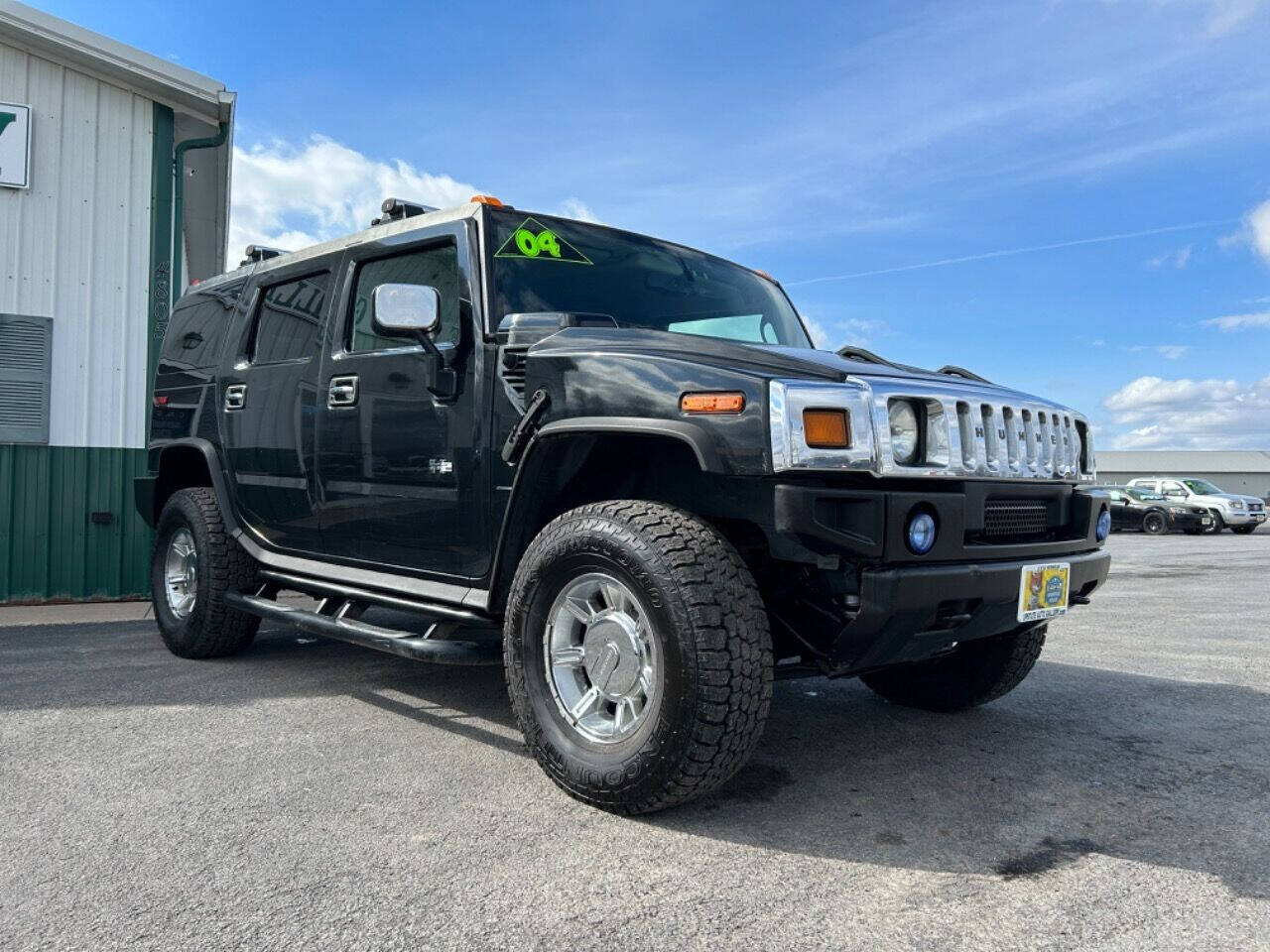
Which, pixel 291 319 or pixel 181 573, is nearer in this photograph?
pixel 291 319

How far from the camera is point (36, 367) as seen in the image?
8.09 m

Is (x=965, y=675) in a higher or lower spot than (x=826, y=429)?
lower

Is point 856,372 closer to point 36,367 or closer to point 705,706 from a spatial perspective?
point 705,706

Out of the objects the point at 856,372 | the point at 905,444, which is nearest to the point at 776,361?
the point at 856,372

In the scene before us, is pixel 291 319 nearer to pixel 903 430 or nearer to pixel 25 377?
pixel 903 430

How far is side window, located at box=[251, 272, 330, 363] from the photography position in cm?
454

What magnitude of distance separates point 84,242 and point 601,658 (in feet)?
24.2

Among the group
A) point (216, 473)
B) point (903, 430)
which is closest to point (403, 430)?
point (216, 473)

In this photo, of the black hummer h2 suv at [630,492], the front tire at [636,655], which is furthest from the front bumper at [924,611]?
the front tire at [636,655]

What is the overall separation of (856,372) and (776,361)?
240 millimetres

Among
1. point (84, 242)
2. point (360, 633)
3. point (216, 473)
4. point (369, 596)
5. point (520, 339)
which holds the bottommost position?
point (360, 633)

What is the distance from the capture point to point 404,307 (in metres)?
3.41

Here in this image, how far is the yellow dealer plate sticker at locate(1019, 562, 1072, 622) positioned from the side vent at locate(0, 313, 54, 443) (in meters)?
7.84

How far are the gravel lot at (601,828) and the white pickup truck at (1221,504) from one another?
21654 mm
